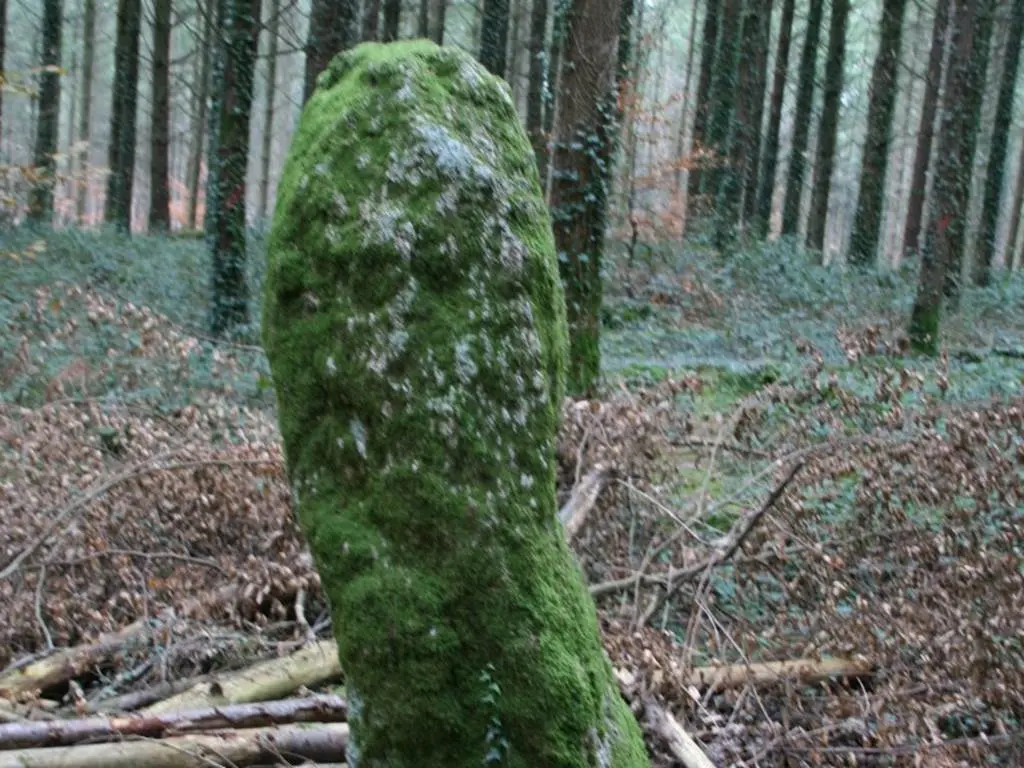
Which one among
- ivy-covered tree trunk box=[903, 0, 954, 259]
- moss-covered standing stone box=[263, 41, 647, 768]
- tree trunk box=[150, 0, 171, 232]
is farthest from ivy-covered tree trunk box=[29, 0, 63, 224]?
moss-covered standing stone box=[263, 41, 647, 768]

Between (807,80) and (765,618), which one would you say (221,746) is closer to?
(765,618)

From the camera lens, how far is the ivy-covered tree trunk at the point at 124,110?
2050 centimetres

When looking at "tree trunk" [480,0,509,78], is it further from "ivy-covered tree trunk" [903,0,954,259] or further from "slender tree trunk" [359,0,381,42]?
"ivy-covered tree trunk" [903,0,954,259]

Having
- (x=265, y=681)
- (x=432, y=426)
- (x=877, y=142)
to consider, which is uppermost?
(x=877, y=142)

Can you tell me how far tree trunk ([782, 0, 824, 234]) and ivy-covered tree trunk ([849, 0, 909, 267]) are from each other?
195cm

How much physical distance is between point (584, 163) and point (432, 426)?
734cm

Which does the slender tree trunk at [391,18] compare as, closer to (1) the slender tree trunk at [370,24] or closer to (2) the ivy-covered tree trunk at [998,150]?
(1) the slender tree trunk at [370,24]

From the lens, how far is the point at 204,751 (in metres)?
4.08

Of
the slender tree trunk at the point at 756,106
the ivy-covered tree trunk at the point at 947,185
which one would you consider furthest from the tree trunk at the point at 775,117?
the ivy-covered tree trunk at the point at 947,185

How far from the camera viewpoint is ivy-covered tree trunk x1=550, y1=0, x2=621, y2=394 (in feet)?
32.1

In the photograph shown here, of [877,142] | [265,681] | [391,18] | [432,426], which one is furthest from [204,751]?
[877,142]

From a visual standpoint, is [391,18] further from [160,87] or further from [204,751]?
[204,751]

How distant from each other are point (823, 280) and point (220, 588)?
52.4ft

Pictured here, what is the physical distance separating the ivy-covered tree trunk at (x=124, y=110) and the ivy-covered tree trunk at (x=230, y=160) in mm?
8726
